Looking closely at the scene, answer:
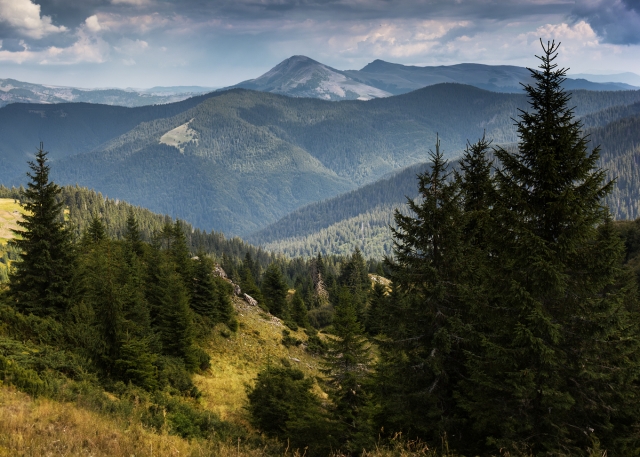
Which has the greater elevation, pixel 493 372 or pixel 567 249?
pixel 567 249

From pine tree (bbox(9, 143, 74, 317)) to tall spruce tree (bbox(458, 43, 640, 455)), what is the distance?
77.4 ft

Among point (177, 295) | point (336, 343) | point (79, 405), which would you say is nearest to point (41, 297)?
point (177, 295)

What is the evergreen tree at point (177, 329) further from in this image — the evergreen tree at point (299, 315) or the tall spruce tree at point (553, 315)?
the evergreen tree at point (299, 315)

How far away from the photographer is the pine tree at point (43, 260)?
23594 millimetres

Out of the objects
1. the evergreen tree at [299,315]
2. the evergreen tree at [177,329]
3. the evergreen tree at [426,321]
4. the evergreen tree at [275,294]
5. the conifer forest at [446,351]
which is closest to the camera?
the conifer forest at [446,351]

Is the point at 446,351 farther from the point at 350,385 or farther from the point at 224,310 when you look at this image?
the point at 224,310

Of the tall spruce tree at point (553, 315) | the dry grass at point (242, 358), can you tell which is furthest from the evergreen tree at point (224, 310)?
the tall spruce tree at point (553, 315)

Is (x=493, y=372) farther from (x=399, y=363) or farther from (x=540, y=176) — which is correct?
(x=540, y=176)

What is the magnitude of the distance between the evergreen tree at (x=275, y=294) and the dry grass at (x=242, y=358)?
24.7ft

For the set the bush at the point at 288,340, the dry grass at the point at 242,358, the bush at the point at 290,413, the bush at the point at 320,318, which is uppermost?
the bush at the point at 290,413

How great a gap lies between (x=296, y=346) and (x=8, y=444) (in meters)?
40.0

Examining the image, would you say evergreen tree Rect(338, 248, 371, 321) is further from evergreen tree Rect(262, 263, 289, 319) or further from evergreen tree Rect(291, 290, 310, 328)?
evergreen tree Rect(262, 263, 289, 319)

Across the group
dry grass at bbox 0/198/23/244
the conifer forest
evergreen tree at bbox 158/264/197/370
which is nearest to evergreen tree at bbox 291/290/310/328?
evergreen tree at bbox 158/264/197/370

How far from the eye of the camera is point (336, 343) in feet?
70.9
